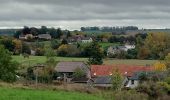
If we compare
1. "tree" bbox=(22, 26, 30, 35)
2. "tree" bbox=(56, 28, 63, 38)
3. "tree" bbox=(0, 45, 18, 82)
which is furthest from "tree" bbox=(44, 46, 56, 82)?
"tree" bbox=(56, 28, 63, 38)

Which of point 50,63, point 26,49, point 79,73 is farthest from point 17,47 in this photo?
point 79,73

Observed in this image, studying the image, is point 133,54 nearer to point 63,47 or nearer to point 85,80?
point 63,47

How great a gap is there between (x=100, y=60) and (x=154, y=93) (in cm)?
5616

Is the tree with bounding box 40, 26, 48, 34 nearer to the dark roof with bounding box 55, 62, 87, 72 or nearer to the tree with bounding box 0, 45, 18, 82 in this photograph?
the dark roof with bounding box 55, 62, 87, 72

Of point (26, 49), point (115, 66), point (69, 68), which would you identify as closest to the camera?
point (115, 66)

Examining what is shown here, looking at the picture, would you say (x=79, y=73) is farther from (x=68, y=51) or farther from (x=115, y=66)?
(x=68, y=51)

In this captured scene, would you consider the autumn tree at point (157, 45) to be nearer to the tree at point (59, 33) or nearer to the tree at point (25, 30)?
the tree at point (59, 33)

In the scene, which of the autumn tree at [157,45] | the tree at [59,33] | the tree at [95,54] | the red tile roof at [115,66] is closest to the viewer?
the red tile roof at [115,66]

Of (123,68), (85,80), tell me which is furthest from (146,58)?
(85,80)

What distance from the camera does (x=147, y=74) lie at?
5581 centimetres

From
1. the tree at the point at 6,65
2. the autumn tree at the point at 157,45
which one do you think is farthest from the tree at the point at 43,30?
the tree at the point at 6,65

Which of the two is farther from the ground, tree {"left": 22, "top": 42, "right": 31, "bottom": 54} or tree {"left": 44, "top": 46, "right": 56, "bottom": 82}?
tree {"left": 44, "top": 46, "right": 56, "bottom": 82}

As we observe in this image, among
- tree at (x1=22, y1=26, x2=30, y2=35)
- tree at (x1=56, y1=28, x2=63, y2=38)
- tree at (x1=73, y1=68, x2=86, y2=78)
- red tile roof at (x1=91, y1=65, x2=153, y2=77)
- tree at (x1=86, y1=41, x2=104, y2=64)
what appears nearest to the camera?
tree at (x1=73, y1=68, x2=86, y2=78)

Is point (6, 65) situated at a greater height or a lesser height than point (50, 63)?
greater
